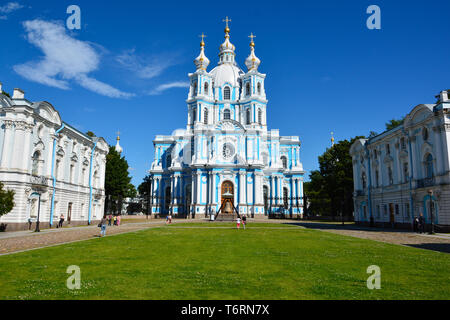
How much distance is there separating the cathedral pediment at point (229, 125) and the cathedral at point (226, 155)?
0.57ft

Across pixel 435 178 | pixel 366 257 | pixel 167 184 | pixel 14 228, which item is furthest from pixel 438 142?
pixel 167 184

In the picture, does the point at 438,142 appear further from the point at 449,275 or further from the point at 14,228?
the point at 14,228

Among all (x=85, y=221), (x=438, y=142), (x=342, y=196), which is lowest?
(x=85, y=221)

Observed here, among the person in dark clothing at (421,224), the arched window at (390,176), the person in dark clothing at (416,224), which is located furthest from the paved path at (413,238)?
the arched window at (390,176)

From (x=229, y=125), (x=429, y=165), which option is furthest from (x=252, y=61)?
(x=429, y=165)

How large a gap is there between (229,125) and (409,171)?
1305 inches

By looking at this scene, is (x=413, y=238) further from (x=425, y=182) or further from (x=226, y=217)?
(x=226, y=217)

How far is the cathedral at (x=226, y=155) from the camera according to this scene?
54.3 m

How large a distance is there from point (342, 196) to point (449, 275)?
45387 mm

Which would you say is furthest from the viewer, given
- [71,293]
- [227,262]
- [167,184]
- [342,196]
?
[167,184]

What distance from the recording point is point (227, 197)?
5312cm

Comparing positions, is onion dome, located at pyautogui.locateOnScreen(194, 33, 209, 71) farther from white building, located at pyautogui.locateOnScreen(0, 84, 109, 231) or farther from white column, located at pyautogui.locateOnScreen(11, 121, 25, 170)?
white column, located at pyautogui.locateOnScreen(11, 121, 25, 170)

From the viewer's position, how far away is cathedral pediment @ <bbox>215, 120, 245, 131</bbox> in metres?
57.2

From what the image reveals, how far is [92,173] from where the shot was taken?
39938 millimetres
